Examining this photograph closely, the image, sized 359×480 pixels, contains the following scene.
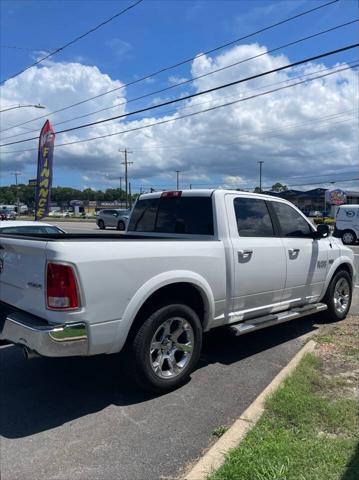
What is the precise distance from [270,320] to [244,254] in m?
0.90

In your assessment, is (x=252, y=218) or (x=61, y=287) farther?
(x=252, y=218)

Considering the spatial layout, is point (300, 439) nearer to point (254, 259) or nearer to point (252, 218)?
point (254, 259)

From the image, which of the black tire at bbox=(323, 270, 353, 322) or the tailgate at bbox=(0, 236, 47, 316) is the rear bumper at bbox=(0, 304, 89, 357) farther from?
the black tire at bbox=(323, 270, 353, 322)

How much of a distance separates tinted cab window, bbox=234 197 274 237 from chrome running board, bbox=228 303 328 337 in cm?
96

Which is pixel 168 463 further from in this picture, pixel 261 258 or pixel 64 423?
pixel 261 258

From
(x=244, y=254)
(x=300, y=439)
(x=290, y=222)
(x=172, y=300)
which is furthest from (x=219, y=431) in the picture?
(x=290, y=222)

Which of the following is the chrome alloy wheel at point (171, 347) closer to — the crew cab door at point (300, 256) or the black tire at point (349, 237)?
the crew cab door at point (300, 256)

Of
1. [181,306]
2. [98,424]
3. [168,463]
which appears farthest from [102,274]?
[168,463]

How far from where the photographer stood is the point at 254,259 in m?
5.09

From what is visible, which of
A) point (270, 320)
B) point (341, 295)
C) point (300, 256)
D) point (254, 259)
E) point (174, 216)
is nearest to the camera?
point (254, 259)

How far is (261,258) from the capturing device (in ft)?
17.0

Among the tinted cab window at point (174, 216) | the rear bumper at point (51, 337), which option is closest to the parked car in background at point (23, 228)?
the tinted cab window at point (174, 216)

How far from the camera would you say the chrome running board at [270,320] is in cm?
488

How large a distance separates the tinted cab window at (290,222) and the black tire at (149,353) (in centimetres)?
205
